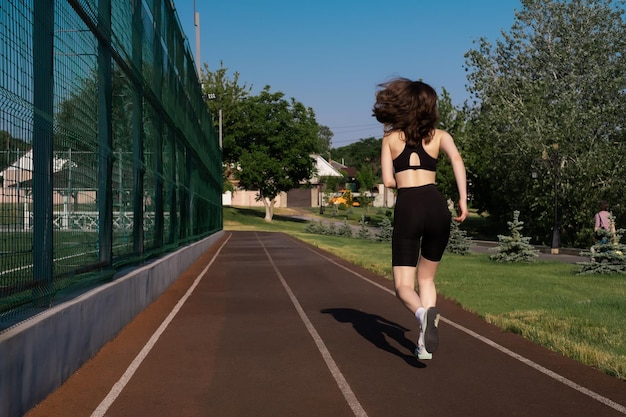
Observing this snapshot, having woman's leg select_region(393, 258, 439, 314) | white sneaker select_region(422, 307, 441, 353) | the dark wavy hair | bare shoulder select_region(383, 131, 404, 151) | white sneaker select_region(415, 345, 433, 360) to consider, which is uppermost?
the dark wavy hair

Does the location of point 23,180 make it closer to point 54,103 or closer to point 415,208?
point 54,103

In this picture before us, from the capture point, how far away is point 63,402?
5207mm

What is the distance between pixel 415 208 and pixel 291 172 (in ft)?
220

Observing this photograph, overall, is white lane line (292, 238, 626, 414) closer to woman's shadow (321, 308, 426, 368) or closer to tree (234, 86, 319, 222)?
woman's shadow (321, 308, 426, 368)

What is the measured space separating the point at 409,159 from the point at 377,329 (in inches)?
125

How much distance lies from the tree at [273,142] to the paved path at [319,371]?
60.4 meters

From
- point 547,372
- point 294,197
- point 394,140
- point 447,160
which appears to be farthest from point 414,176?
point 294,197

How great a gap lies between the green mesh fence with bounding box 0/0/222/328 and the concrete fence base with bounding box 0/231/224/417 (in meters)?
0.20

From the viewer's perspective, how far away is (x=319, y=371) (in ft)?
20.3

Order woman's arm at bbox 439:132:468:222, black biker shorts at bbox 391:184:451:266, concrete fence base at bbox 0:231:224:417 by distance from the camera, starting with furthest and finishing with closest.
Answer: woman's arm at bbox 439:132:468:222 < black biker shorts at bbox 391:184:451:266 < concrete fence base at bbox 0:231:224:417

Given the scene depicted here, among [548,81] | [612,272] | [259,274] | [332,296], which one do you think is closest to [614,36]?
[548,81]

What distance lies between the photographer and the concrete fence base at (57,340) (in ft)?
14.8

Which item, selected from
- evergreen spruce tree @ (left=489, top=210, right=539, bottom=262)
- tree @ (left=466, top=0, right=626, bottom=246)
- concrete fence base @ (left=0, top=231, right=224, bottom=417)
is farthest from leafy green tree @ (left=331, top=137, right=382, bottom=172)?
concrete fence base @ (left=0, top=231, right=224, bottom=417)

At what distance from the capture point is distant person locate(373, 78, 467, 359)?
581cm
